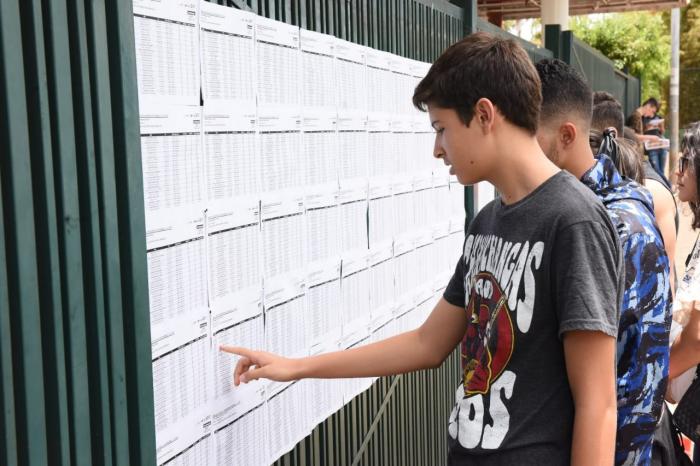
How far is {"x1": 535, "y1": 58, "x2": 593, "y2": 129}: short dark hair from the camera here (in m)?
2.97

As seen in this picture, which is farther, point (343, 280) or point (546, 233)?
point (343, 280)

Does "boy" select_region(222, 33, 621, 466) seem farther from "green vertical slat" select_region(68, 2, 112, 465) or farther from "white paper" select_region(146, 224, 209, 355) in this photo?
"green vertical slat" select_region(68, 2, 112, 465)

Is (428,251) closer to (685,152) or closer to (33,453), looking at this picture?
(685,152)

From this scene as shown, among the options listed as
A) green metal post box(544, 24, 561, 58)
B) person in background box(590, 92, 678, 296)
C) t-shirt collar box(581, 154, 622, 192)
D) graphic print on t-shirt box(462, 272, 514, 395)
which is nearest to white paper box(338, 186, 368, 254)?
t-shirt collar box(581, 154, 622, 192)

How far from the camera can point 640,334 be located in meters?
2.68

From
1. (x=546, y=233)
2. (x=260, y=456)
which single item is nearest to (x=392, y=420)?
(x=260, y=456)

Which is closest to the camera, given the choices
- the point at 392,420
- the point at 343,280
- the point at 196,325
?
the point at 196,325

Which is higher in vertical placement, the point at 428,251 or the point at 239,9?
the point at 239,9

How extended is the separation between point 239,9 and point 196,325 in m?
0.82

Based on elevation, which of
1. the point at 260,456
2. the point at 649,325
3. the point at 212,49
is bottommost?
the point at 260,456

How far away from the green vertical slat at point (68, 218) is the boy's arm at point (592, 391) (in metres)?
1.01

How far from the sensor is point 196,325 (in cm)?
213

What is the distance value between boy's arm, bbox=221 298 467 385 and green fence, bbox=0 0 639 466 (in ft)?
Result: 1.93

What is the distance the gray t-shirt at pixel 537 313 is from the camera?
1.94 meters
